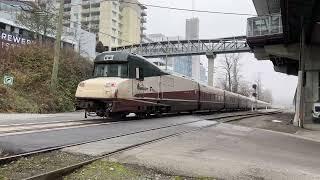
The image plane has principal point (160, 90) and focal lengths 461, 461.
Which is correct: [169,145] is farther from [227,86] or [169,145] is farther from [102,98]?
[227,86]

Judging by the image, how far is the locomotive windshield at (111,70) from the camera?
21.8 meters

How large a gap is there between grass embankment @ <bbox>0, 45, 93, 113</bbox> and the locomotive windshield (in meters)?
8.51

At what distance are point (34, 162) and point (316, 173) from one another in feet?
20.5

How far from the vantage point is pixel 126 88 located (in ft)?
70.1

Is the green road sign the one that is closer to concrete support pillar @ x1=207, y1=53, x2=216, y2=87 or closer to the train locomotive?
the train locomotive

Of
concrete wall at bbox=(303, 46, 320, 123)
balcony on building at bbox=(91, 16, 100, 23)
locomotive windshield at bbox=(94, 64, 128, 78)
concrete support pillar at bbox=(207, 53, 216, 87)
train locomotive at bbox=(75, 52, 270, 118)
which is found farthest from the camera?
balcony on building at bbox=(91, 16, 100, 23)

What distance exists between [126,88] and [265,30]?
2039 cm

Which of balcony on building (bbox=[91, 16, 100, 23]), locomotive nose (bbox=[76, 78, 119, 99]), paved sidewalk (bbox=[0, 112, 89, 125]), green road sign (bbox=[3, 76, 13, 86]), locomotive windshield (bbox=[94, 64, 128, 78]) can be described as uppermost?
balcony on building (bbox=[91, 16, 100, 23])

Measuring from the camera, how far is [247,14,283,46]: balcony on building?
123ft

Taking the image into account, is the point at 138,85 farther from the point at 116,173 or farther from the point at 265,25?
the point at 265,25

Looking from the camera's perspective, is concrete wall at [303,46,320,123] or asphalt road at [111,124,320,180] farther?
concrete wall at [303,46,320,123]

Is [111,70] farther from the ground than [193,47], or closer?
closer

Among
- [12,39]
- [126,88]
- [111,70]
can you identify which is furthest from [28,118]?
[12,39]

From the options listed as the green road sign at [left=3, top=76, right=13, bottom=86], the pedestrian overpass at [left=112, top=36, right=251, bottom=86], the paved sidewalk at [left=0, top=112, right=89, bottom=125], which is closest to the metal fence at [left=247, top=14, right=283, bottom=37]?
the paved sidewalk at [left=0, top=112, right=89, bottom=125]
